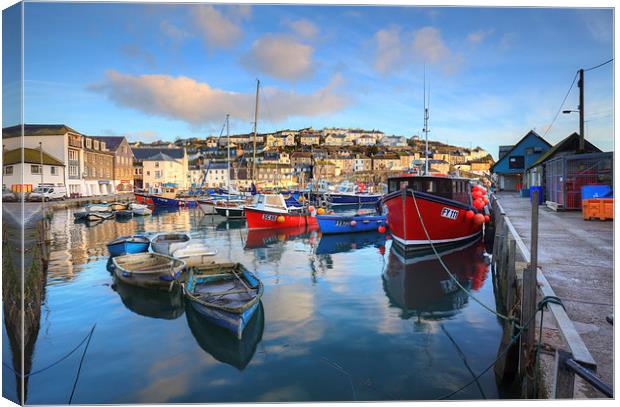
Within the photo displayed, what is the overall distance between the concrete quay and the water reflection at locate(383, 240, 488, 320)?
2.38 meters

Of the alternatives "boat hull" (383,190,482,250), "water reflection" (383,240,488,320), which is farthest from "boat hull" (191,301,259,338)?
"boat hull" (383,190,482,250)

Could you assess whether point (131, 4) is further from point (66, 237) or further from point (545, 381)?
Answer: point (66, 237)

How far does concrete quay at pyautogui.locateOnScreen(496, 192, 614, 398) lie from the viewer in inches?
201

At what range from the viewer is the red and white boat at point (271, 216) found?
92.1 ft

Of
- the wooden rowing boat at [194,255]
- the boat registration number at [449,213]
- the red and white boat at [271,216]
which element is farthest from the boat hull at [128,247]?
the boat registration number at [449,213]

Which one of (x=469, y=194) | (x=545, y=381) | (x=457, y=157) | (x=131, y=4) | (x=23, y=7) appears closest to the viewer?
(x=545, y=381)

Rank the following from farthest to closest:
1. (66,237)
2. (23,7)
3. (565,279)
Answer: (66,237)
(565,279)
(23,7)

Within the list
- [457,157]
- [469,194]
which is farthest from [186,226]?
[457,157]

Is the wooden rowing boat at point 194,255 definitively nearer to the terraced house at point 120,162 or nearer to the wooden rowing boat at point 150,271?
the wooden rowing boat at point 150,271

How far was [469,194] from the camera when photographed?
2039 centimetres

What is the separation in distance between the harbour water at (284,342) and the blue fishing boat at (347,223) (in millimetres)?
9995

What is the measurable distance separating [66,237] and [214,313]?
65.1ft

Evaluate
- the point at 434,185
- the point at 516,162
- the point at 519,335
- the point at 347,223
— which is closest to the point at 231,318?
the point at 519,335

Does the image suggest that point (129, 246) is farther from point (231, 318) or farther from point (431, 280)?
point (431, 280)
